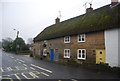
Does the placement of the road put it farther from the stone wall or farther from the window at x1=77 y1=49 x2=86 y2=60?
the stone wall

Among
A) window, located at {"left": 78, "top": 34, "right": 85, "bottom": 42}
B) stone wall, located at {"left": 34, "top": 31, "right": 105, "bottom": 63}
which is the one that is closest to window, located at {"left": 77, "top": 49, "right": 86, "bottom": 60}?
stone wall, located at {"left": 34, "top": 31, "right": 105, "bottom": 63}

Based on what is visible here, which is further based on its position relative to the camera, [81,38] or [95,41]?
[81,38]

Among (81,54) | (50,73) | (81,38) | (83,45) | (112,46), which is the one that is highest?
(81,38)

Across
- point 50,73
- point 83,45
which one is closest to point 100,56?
point 83,45

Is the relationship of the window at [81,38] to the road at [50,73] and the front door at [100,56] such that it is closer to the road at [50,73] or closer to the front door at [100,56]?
the front door at [100,56]

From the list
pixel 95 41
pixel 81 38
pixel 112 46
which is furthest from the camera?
pixel 81 38

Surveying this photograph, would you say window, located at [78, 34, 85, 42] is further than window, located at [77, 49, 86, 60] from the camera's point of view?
Yes

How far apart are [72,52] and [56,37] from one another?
5.37 meters

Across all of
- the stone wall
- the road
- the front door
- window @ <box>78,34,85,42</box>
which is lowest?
the road

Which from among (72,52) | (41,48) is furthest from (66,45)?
(41,48)

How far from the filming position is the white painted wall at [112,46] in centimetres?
1315

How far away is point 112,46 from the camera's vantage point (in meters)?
13.5

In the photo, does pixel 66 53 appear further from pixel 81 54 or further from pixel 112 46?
pixel 112 46

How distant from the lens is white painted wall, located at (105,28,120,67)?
43.2ft
